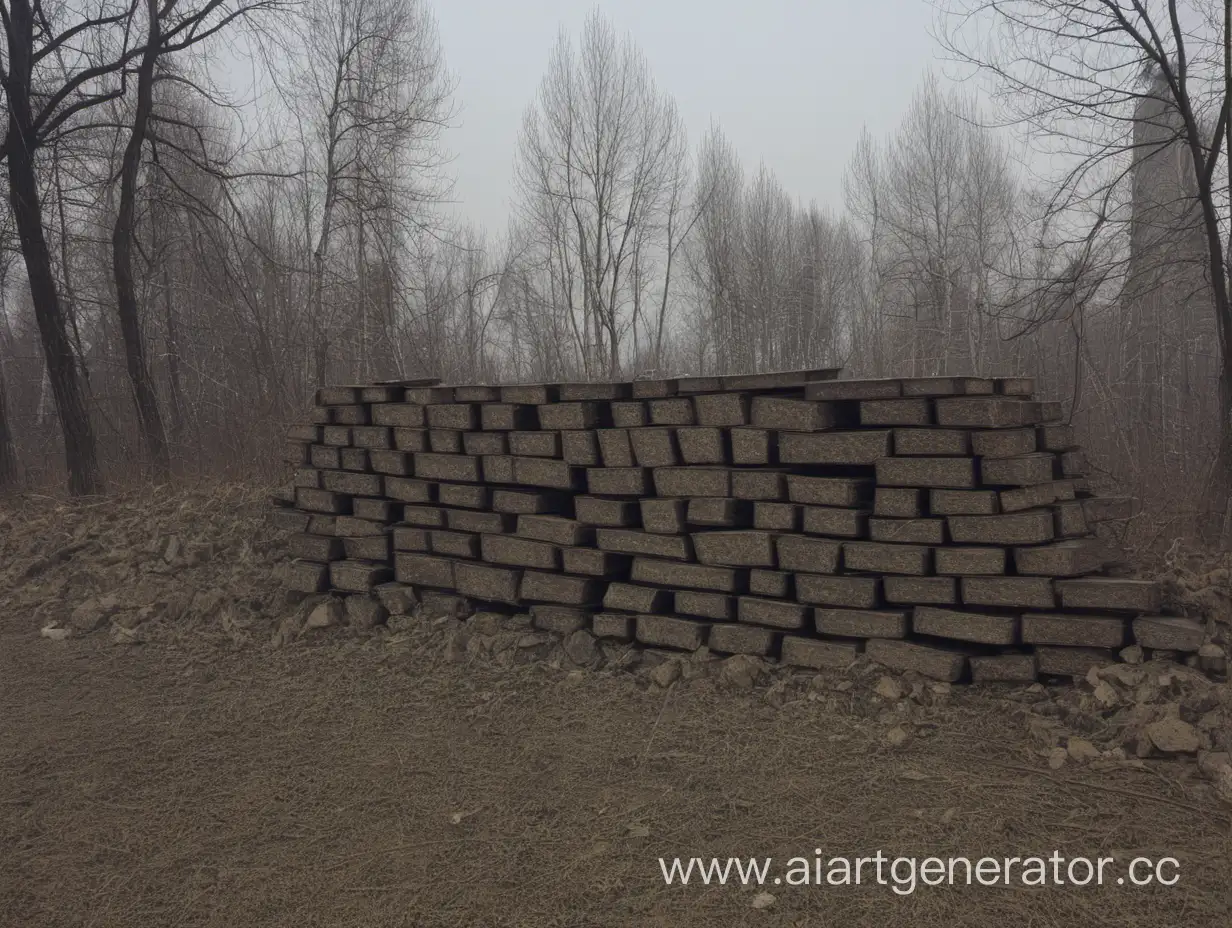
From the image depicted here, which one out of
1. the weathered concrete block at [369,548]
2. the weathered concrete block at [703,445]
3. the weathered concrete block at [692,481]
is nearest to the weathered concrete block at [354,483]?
the weathered concrete block at [369,548]

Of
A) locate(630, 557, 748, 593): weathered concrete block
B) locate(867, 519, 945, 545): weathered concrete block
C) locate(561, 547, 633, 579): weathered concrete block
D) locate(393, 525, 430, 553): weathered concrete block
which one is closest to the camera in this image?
locate(867, 519, 945, 545): weathered concrete block

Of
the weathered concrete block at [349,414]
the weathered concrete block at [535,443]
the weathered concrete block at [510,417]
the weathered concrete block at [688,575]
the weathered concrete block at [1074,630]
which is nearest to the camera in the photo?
the weathered concrete block at [1074,630]

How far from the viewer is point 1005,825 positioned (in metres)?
3.35

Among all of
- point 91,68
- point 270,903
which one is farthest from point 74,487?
point 270,903

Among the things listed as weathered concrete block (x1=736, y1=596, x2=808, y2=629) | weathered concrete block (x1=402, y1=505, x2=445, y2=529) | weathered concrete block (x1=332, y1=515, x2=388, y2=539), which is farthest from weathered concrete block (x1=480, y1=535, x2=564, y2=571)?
weathered concrete block (x1=736, y1=596, x2=808, y2=629)

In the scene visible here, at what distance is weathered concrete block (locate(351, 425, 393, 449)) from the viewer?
21.1 ft

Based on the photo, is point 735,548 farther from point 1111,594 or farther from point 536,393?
point 1111,594

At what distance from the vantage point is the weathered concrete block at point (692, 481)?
199 inches

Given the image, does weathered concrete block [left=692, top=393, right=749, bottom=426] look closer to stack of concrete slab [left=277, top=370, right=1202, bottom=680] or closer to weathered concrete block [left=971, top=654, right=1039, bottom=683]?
stack of concrete slab [left=277, top=370, right=1202, bottom=680]

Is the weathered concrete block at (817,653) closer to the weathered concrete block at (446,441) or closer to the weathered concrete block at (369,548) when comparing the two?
the weathered concrete block at (446,441)

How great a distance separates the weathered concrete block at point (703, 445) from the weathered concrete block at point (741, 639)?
0.89 meters

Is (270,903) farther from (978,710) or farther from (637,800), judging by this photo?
(978,710)

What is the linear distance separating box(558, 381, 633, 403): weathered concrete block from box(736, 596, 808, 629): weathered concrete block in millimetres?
1369

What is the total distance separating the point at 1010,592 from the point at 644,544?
6.26 ft
